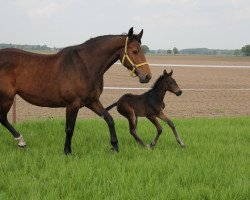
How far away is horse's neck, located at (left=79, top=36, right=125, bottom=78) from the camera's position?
6.20 m

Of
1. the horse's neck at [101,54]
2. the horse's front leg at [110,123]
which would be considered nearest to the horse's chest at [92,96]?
the horse's front leg at [110,123]

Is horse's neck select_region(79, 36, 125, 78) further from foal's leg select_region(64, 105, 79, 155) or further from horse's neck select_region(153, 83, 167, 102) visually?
horse's neck select_region(153, 83, 167, 102)

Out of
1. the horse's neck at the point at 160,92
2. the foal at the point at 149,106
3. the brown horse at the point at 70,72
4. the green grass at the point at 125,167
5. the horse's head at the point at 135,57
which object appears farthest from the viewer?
the horse's neck at the point at 160,92

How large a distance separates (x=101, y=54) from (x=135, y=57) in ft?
1.91

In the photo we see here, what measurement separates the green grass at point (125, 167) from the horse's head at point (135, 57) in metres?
1.27

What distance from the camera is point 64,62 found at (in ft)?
20.5

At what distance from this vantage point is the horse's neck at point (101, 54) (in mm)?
6195

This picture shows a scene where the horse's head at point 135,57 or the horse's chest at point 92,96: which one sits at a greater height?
the horse's head at point 135,57

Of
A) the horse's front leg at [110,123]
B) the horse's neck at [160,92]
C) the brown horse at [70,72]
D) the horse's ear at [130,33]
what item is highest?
the horse's ear at [130,33]

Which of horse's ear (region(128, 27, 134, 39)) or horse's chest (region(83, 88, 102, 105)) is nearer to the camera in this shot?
horse's ear (region(128, 27, 134, 39))

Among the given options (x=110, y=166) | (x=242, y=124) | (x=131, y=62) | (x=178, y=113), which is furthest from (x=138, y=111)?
(x=178, y=113)

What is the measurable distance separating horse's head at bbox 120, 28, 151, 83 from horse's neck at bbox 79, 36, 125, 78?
0.16 metres

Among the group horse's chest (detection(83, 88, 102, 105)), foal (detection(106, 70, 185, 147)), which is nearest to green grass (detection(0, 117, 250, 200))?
foal (detection(106, 70, 185, 147))

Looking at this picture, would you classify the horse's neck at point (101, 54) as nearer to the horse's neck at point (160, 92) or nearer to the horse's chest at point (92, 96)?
the horse's chest at point (92, 96)
